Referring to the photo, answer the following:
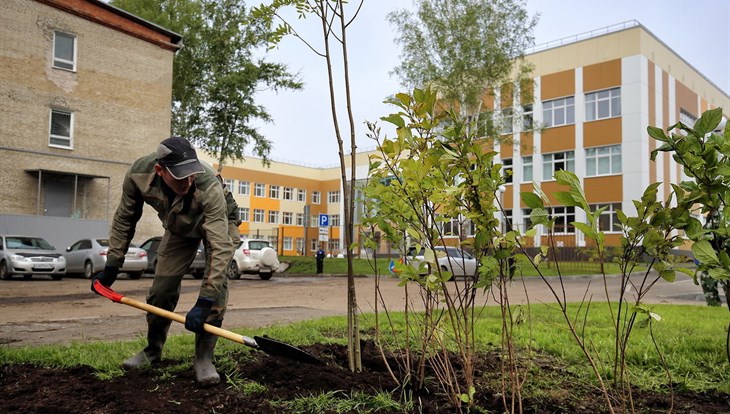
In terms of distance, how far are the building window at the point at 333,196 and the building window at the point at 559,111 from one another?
34.0m

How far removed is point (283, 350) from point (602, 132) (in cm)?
3385

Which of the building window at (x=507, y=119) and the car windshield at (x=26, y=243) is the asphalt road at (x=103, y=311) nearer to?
the car windshield at (x=26, y=243)

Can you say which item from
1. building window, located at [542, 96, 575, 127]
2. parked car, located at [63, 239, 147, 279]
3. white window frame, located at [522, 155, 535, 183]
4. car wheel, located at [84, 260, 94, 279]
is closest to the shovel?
parked car, located at [63, 239, 147, 279]

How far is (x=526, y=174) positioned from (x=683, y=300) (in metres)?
24.7

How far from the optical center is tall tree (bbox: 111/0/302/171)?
26.4m

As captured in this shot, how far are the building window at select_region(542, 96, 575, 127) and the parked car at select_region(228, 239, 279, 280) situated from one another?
71.5 feet

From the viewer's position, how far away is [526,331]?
5602 mm

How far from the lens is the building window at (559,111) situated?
3516cm

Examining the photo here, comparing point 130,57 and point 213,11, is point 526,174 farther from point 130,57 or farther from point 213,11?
point 130,57

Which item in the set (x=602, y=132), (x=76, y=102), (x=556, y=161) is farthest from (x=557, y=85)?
(x=76, y=102)

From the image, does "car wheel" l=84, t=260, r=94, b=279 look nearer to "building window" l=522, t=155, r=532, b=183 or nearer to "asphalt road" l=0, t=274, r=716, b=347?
"asphalt road" l=0, t=274, r=716, b=347

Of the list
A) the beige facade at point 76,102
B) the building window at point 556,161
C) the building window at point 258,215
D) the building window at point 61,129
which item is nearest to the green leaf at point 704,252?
the beige facade at point 76,102

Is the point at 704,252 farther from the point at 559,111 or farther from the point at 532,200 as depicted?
the point at 559,111

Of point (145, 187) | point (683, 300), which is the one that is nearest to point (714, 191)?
point (145, 187)
